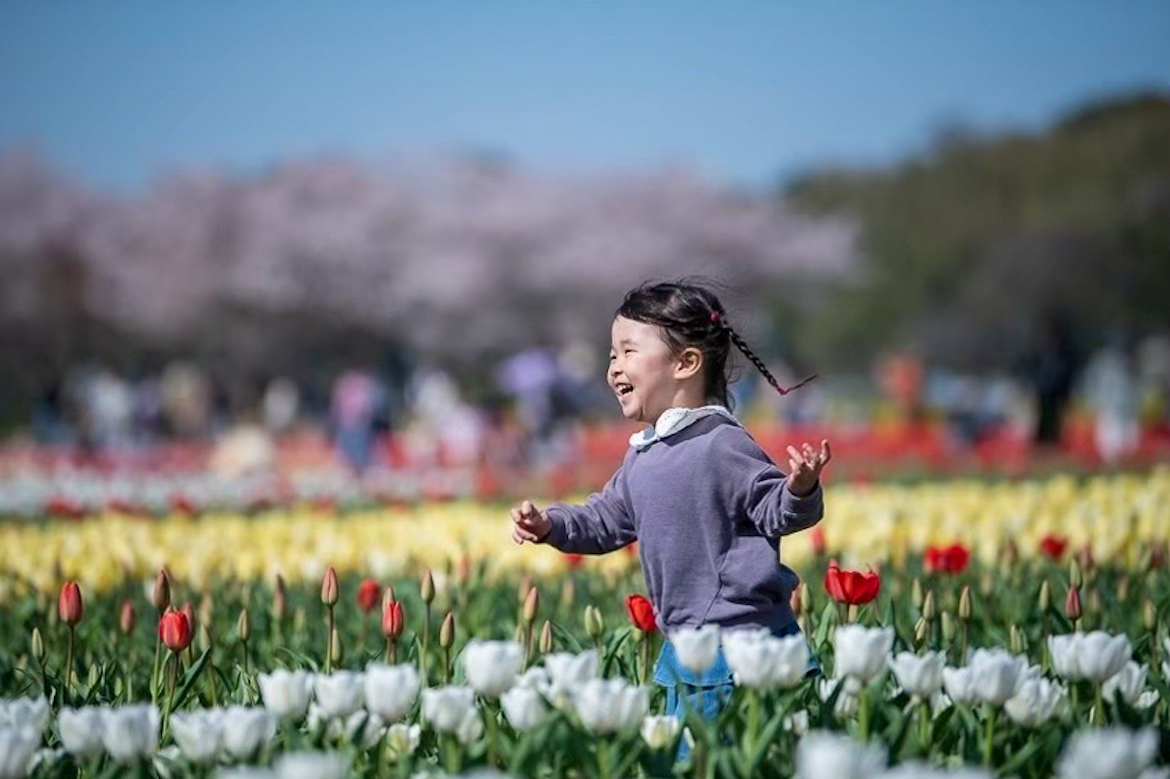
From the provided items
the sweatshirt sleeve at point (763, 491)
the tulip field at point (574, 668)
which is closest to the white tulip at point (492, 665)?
the tulip field at point (574, 668)

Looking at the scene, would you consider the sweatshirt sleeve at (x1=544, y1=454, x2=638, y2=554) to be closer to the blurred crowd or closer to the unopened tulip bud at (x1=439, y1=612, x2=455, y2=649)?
the unopened tulip bud at (x1=439, y1=612, x2=455, y2=649)

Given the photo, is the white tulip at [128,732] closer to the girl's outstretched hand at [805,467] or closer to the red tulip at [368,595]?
the girl's outstretched hand at [805,467]

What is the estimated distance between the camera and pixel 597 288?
129 feet

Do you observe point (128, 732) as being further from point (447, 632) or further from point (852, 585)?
point (852, 585)

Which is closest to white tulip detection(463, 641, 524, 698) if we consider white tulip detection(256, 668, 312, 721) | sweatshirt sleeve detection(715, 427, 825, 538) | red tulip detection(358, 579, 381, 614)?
white tulip detection(256, 668, 312, 721)

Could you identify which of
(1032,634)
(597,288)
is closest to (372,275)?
(597,288)

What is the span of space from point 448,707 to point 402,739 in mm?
266

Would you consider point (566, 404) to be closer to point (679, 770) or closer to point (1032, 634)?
point (1032, 634)

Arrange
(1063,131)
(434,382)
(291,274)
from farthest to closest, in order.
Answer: (1063,131) < (291,274) < (434,382)

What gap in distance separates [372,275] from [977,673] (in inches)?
1435

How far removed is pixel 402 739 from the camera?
9.41 feet

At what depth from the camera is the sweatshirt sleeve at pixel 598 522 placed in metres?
3.46

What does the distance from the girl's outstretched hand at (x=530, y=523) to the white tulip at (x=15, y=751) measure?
114 cm

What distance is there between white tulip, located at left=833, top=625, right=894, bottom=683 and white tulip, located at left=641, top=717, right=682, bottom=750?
301mm
